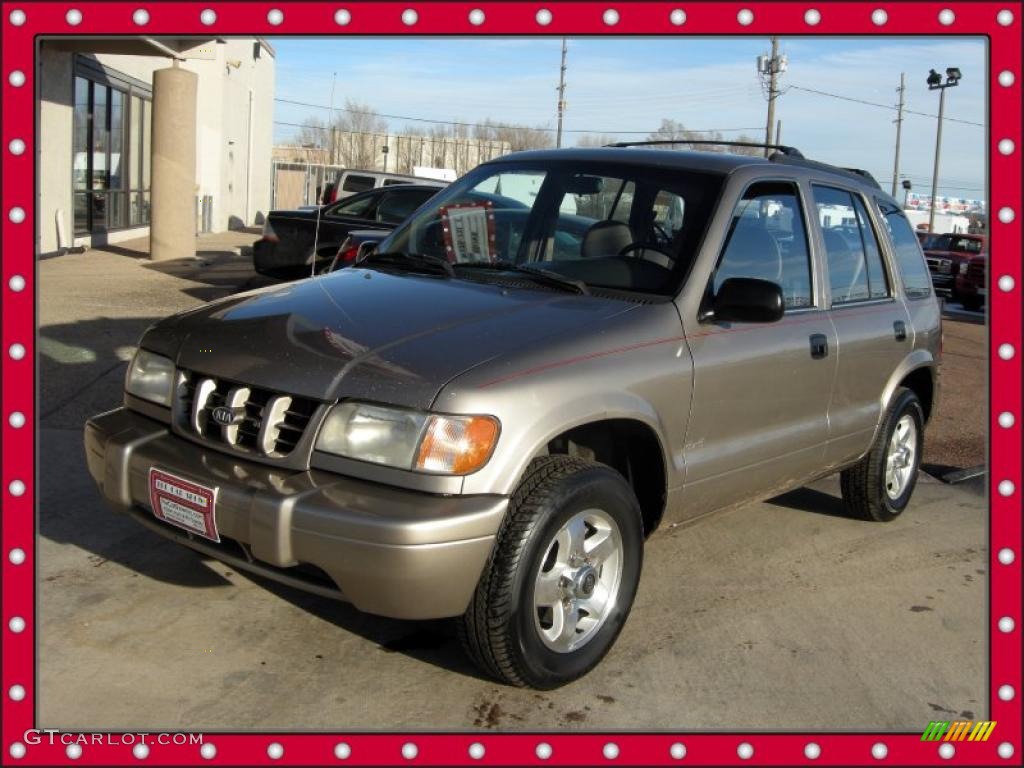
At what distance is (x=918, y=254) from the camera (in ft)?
19.6

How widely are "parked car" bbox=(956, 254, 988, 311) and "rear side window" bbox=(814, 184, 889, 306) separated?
17.5 m

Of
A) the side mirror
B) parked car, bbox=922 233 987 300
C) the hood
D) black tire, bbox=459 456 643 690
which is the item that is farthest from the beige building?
parked car, bbox=922 233 987 300

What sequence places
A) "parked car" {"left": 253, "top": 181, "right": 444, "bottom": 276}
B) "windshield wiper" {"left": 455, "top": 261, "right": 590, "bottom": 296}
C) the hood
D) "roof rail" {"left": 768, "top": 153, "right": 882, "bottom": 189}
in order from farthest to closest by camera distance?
"parked car" {"left": 253, "top": 181, "right": 444, "bottom": 276} → "roof rail" {"left": 768, "top": 153, "right": 882, "bottom": 189} → "windshield wiper" {"left": 455, "top": 261, "right": 590, "bottom": 296} → the hood

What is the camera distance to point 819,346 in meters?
4.74

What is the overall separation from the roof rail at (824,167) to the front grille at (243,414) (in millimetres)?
2697

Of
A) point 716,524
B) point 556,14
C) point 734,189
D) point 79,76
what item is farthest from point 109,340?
point 79,76

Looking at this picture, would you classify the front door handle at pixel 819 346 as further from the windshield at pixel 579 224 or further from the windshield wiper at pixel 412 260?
the windshield wiper at pixel 412 260

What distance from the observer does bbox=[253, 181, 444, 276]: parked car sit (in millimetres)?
12148

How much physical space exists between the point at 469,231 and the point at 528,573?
1.93m

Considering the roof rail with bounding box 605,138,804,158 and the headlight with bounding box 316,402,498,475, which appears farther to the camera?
→ the roof rail with bounding box 605,138,804,158

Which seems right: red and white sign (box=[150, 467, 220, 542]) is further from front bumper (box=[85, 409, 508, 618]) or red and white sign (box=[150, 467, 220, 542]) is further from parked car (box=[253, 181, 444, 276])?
parked car (box=[253, 181, 444, 276])

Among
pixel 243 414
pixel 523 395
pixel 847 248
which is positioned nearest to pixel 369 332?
pixel 243 414
